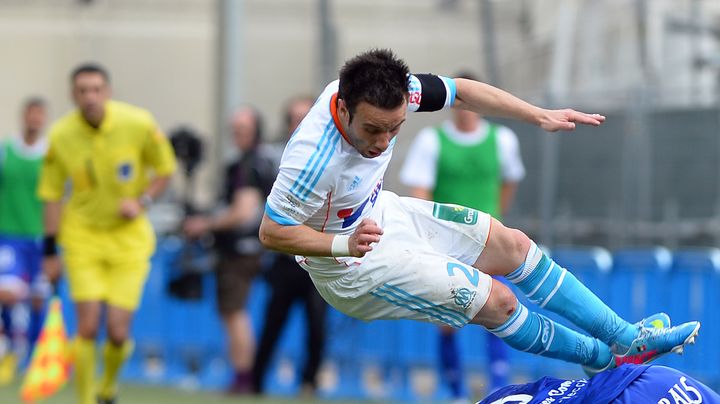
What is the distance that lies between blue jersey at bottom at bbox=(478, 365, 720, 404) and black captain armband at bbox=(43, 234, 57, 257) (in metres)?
5.43

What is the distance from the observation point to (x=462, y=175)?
11656 millimetres

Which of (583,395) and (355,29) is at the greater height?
(355,29)

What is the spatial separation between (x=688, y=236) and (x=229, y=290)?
169 inches

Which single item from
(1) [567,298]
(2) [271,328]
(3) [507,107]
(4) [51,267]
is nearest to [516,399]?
(1) [567,298]

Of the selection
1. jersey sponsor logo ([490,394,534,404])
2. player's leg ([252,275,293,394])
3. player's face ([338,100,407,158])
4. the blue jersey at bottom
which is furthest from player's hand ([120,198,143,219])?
jersey sponsor logo ([490,394,534,404])

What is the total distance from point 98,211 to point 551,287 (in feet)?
15.0

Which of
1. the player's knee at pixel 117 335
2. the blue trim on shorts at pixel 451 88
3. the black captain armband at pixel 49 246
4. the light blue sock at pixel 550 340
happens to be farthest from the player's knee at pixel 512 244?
the black captain armband at pixel 49 246

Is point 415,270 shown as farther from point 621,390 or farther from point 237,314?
point 237,314

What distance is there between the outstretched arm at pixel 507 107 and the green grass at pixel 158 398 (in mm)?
5300

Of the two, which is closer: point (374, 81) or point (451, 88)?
point (374, 81)

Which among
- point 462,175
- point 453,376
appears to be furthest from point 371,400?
point 462,175

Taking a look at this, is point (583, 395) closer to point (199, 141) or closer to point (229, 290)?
point (229, 290)

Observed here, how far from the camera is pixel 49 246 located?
36.0ft

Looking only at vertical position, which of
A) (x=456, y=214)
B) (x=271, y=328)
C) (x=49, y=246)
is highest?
(x=456, y=214)
